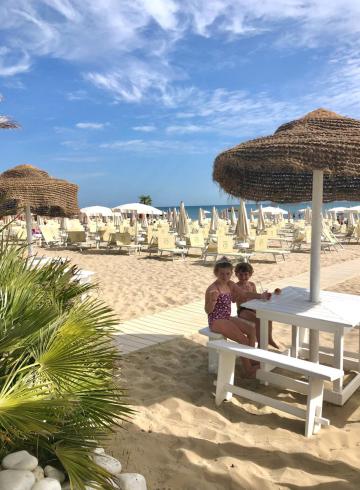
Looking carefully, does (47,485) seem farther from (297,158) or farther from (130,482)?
(297,158)

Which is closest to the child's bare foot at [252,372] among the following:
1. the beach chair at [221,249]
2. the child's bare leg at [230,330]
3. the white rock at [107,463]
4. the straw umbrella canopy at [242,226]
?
the child's bare leg at [230,330]

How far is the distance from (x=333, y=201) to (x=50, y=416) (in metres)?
3.54

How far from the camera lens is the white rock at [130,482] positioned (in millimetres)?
1885

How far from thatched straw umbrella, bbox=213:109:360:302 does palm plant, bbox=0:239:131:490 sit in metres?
1.60

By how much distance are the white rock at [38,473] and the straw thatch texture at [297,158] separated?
220 centimetres

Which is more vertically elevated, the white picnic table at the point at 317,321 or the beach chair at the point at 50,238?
the beach chair at the point at 50,238

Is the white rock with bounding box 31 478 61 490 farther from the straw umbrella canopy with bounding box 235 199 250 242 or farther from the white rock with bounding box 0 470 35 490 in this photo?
the straw umbrella canopy with bounding box 235 199 250 242

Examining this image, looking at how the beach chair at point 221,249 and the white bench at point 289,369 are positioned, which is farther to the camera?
the beach chair at point 221,249

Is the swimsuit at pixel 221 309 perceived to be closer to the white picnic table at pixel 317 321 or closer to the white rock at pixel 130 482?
the white picnic table at pixel 317 321

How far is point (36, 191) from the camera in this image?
215 inches

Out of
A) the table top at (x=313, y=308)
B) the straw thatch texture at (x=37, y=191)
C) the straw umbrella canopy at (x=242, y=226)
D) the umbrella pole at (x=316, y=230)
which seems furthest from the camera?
the straw umbrella canopy at (x=242, y=226)

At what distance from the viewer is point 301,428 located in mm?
2846

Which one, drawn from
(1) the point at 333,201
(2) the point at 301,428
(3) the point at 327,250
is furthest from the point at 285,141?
(3) the point at 327,250

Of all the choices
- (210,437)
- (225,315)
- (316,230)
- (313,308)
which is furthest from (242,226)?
(210,437)
